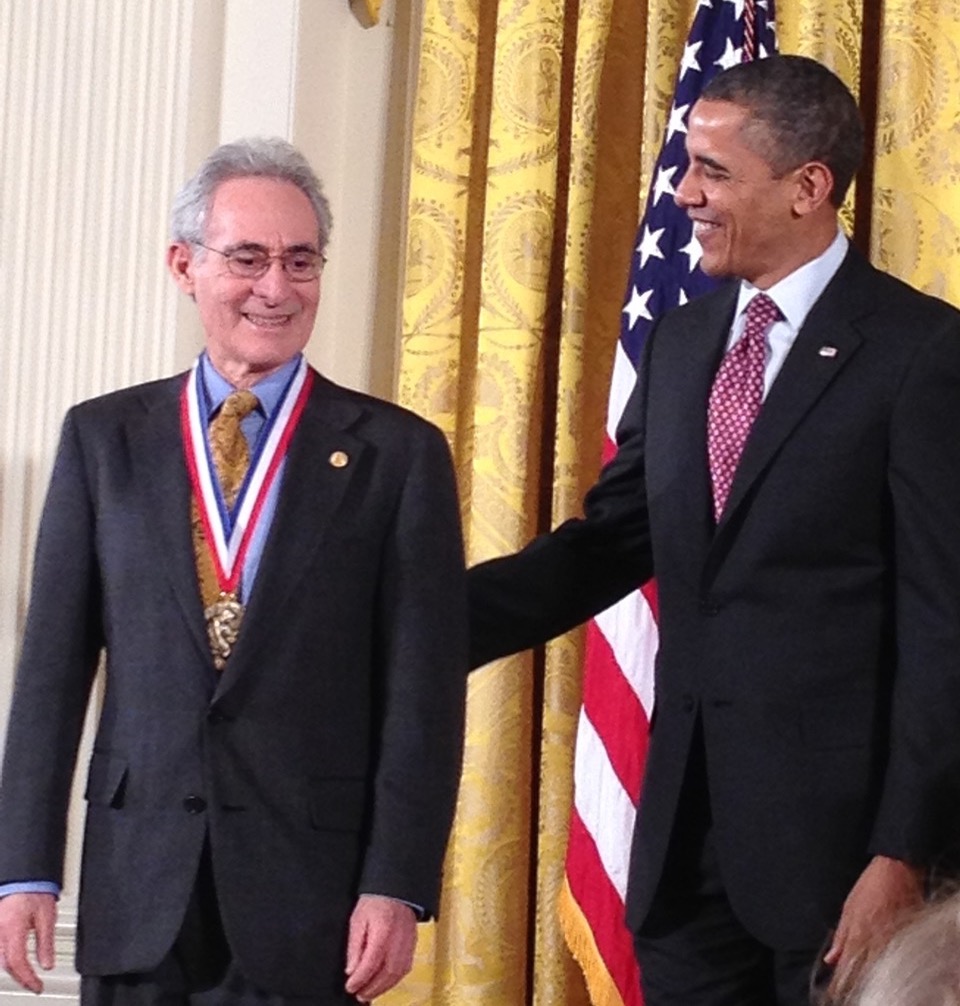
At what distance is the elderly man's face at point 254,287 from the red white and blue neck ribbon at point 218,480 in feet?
0.17

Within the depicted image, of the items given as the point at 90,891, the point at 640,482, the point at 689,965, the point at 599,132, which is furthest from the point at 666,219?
the point at 90,891

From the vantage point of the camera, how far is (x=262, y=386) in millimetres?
2365

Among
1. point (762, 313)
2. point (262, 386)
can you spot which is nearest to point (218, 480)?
point (262, 386)

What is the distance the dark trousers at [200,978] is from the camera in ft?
7.28

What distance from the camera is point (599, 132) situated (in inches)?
162

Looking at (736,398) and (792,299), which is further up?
(792,299)

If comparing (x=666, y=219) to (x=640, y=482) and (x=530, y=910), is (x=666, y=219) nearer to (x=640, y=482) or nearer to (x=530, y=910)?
(x=640, y=482)

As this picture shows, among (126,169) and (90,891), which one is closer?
(90,891)

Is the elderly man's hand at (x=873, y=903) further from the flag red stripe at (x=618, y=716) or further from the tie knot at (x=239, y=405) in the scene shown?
the flag red stripe at (x=618, y=716)

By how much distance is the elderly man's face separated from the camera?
92.7 inches

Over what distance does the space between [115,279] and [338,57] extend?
0.78m

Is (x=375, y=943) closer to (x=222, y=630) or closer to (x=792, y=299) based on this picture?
(x=222, y=630)

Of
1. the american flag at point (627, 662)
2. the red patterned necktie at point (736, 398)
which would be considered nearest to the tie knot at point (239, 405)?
the red patterned necktie at point (736, 398)

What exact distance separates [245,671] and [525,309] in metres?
1.93
